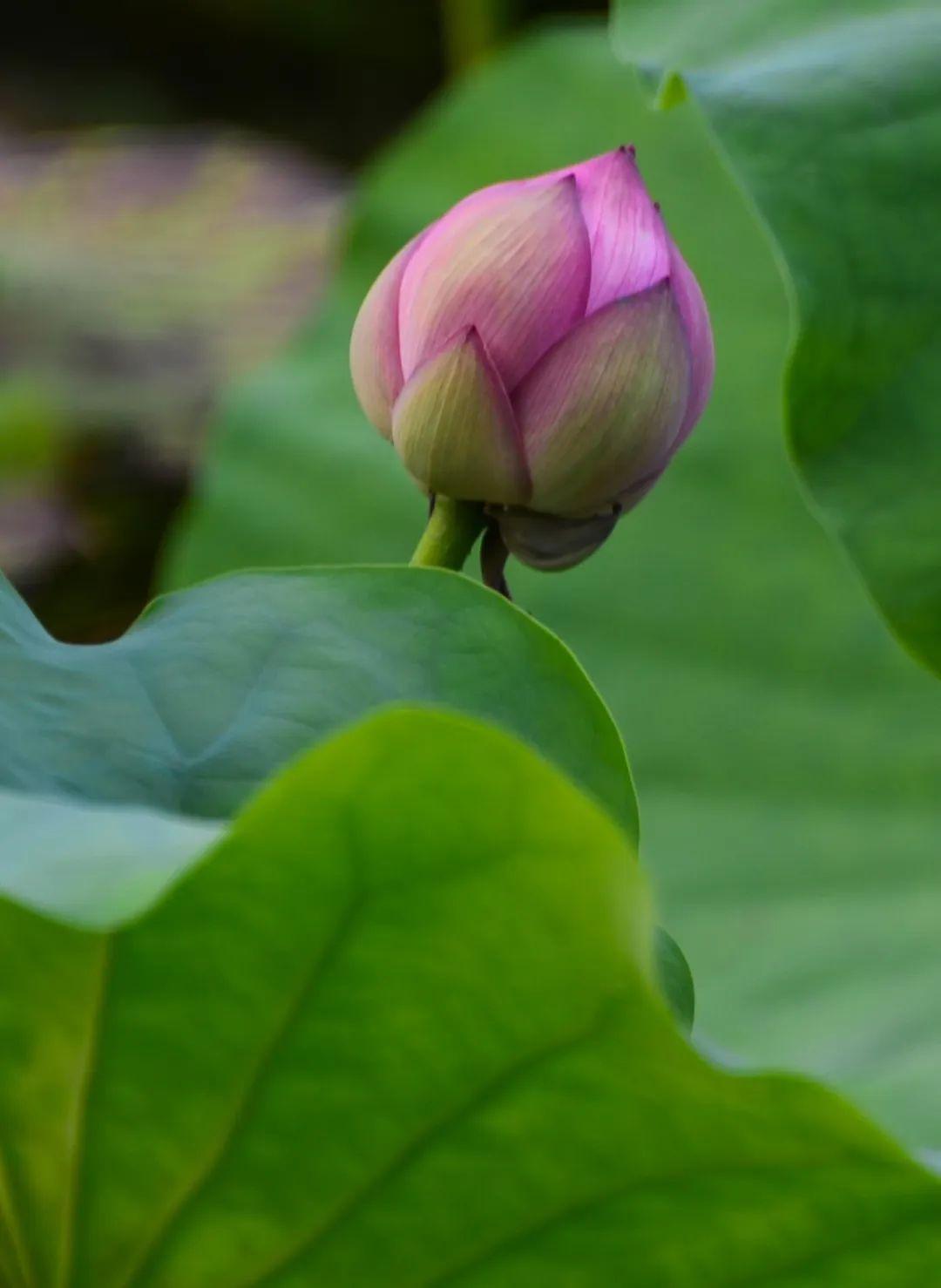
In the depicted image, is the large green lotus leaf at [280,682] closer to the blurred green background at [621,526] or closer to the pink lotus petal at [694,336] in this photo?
the pink lotus petal at [694,336]

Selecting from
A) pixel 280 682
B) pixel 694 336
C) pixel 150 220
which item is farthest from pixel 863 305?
pixel 150 220

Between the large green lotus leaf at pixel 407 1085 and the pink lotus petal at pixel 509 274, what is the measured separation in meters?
0.19

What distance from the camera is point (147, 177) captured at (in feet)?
Answer: 8.48

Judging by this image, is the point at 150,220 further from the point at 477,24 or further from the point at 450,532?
the point at 450,532

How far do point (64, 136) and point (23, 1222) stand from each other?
118 inches

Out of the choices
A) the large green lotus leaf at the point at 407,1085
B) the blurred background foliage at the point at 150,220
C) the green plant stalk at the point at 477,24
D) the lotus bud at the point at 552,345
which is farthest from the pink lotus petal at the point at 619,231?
the green plant stalk at the point at 477,24

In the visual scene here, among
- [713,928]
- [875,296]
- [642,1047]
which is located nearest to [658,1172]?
[642,1047]

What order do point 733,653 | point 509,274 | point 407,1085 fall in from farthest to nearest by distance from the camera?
point 733,653 → point 509,274 → point 407,1085

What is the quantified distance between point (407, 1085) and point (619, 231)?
230 millimetres

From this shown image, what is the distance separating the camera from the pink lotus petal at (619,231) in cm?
47

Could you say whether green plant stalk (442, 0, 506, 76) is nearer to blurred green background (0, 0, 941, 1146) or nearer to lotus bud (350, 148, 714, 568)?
blurred green background (0, 0, 941, 1146)

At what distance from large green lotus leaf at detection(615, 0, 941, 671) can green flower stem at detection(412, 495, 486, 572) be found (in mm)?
119

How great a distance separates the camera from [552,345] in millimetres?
476

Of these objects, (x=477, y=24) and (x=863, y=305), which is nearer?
(x=863, y=305)
